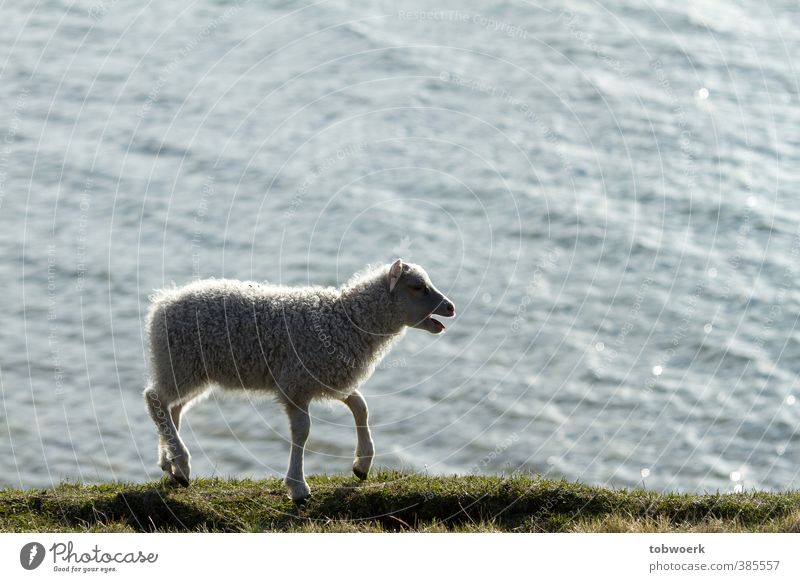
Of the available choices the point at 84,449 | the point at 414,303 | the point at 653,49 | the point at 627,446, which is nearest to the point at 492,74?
the point at 653,49

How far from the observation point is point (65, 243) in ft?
63.2

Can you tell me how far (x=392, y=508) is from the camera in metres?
10.2

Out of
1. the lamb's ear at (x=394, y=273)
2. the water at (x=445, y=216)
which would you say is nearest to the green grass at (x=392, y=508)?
the lamb's ear at (x=394, y=273)

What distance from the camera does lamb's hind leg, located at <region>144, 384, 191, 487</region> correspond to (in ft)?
34.2

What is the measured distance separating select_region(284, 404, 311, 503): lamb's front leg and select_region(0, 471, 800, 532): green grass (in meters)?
0.11

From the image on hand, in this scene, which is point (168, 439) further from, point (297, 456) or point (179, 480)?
point (297, 456)

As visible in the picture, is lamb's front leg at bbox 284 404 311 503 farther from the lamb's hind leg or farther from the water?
the water


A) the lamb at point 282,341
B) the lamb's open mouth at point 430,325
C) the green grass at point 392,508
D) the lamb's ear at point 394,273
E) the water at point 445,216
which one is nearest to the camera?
the green grass at point 392,508

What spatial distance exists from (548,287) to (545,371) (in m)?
2.19

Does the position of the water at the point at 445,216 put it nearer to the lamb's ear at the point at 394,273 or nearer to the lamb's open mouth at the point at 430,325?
the lamb's open mouth at the point at 430,325

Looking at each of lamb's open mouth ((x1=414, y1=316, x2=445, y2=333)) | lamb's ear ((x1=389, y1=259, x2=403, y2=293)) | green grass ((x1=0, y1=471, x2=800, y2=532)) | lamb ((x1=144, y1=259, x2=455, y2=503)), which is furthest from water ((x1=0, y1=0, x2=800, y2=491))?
lamb's ear ((x1=389, y1=259, x2=403, y2=293))

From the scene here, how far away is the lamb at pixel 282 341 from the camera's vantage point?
10336mm

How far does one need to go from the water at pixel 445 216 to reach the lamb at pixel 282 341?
2.98 m

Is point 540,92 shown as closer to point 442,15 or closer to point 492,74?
point 492,74
